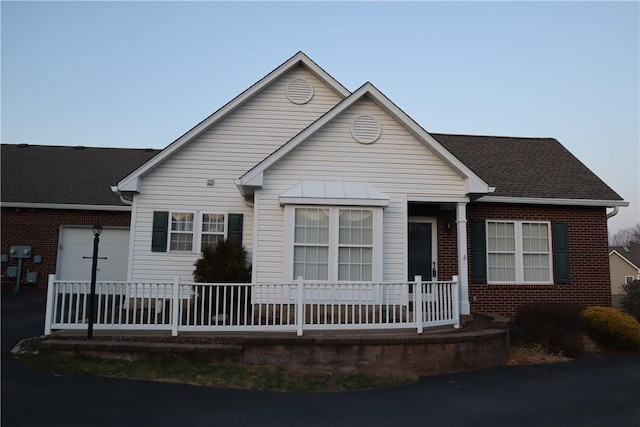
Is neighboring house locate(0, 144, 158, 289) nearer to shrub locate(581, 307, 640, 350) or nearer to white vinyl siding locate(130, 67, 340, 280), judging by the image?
white vinyl siding locate(130, 67, 340, 280)

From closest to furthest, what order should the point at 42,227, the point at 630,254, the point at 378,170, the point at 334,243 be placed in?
the point at 334,243 → the point at 378,170 → the point at 42,227 → the point at 630,254

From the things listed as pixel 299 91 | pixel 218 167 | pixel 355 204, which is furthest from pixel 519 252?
pixel 218 167

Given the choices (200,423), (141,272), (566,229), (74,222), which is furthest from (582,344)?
(74,222)

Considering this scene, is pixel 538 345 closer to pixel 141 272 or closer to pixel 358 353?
pixel 358 353

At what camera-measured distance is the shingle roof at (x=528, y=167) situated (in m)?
13.6

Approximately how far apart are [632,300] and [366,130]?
8.03m

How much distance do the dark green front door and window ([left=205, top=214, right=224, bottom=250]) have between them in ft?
16.1

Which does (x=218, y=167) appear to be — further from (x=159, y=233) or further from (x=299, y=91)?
(x=299, y=91)

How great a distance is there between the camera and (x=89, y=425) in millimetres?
5551

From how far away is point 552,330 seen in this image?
1058cm

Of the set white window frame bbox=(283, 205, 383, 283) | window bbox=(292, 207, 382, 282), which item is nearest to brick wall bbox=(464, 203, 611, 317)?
white window frame bbox=(283, 205, 383, 283)

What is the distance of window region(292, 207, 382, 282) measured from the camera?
35.2 ft

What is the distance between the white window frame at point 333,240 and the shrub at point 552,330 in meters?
3.30

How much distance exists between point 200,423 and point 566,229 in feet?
36.5
